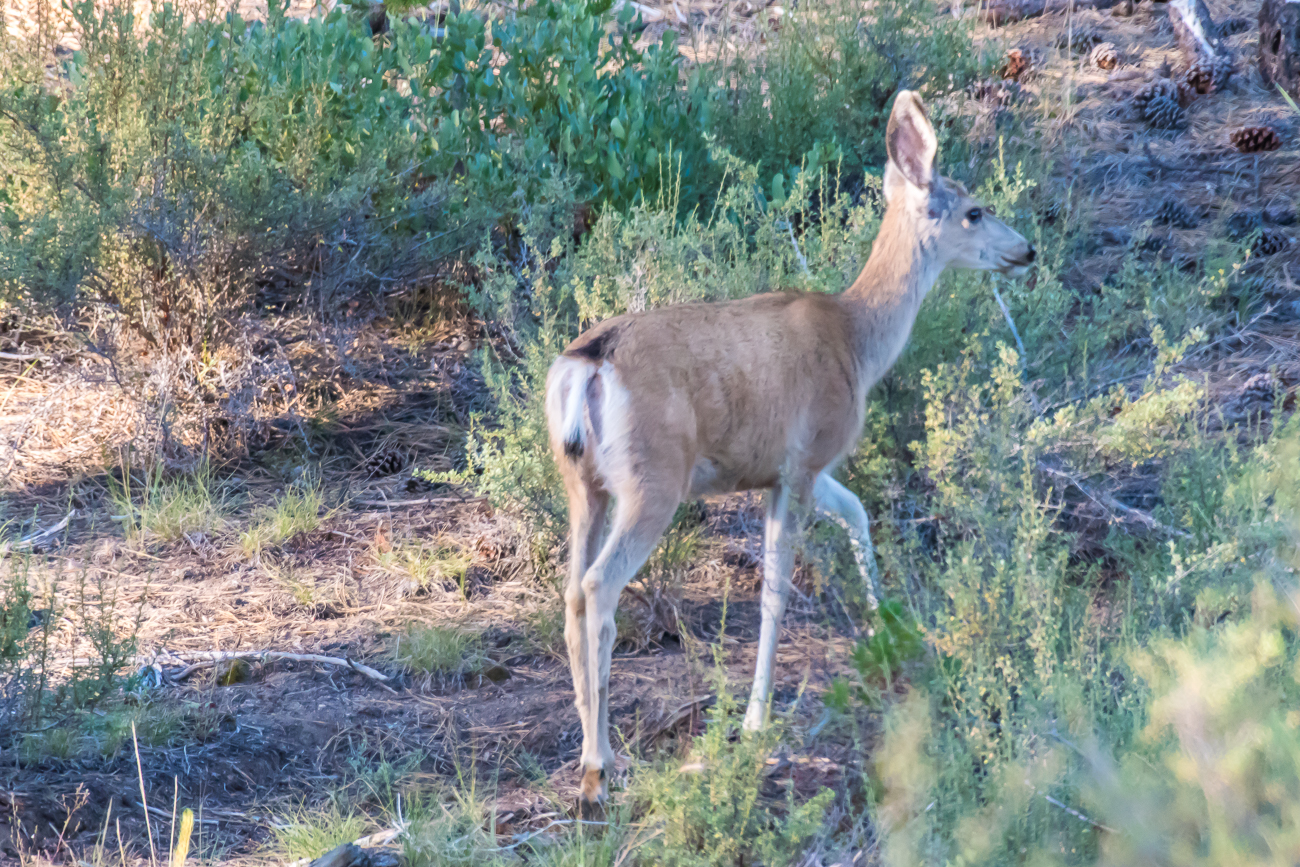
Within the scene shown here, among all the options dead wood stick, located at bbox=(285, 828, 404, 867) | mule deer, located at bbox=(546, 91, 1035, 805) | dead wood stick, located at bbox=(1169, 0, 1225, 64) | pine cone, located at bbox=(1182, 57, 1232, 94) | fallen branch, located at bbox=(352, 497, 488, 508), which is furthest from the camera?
dead wood stick, located at bbox=(1169, 0, 1225, 64)

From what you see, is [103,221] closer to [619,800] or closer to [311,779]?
[311,779]

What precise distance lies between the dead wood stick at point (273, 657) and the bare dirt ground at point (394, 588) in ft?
0.16

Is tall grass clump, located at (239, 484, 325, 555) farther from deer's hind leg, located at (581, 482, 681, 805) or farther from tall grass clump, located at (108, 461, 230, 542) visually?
deer's hind leg, located at (581, 482, 681, 805)

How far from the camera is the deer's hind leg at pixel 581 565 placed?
404cm

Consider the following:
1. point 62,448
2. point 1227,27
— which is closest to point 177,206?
point 62,448

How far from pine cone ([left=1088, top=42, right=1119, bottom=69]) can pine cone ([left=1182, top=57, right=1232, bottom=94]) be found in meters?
0.55

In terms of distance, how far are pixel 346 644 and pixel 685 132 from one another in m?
3.57

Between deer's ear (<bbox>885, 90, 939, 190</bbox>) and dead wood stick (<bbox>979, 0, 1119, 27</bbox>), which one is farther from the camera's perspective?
dead wood stick (<bbox>979, 0, 1119, 27</bbox>)

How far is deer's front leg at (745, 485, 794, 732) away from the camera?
4164 millimetres

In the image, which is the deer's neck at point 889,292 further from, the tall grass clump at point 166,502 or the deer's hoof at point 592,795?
the tall grass clump at point 166,502

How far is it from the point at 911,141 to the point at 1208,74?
5289 mm

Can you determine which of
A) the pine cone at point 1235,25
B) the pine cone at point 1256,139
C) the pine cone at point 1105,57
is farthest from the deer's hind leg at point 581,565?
the pine cone at point 1235,25

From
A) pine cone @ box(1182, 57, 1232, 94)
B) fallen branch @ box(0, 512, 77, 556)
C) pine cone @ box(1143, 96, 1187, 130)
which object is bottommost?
fallen branch @ box(0, 512, 77, 556)

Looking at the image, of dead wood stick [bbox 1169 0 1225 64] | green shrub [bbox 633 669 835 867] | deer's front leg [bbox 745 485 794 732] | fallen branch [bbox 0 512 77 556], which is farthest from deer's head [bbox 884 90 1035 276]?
dead wood stick [bbox 1169 0 1225 64]
